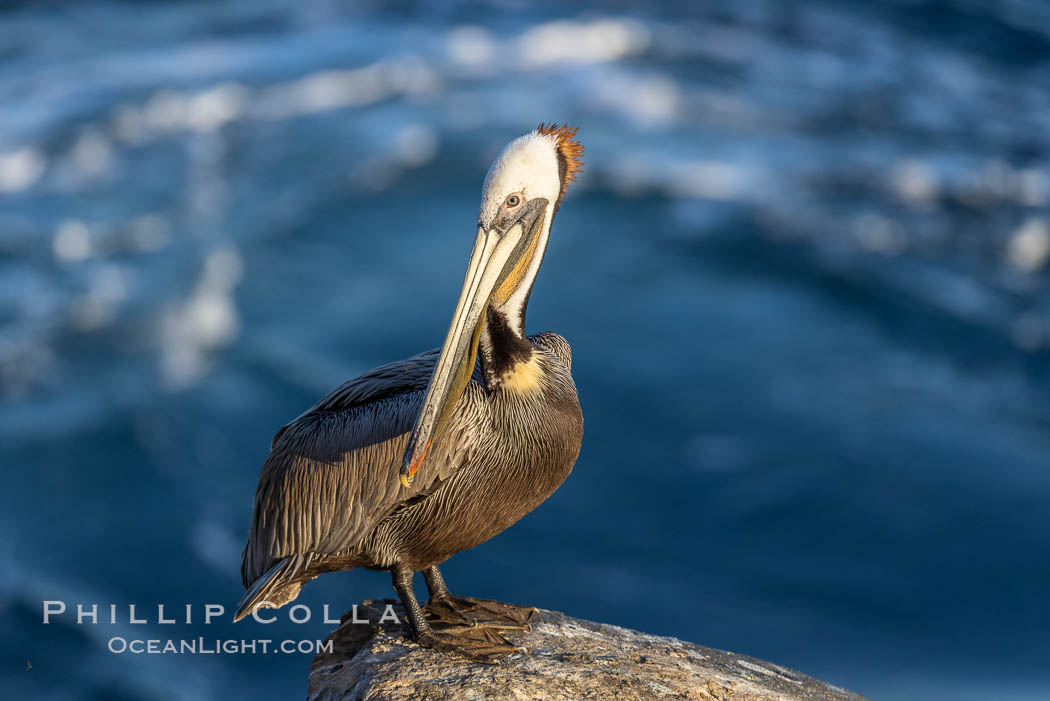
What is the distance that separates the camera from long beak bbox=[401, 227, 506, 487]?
452 cm

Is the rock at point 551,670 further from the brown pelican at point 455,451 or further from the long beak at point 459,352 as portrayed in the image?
the long beak at point 459,352

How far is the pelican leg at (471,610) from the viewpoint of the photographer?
17.5ft

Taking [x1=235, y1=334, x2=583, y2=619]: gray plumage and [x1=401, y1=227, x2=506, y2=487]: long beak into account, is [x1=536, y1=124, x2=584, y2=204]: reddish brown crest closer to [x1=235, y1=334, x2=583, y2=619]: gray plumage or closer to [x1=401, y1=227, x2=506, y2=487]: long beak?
[x1=401, y1=227, x2=506, y2=487]: long beak

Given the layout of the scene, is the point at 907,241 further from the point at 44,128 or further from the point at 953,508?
the point at 44,128

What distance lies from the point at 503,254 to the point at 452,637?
1.79 metres

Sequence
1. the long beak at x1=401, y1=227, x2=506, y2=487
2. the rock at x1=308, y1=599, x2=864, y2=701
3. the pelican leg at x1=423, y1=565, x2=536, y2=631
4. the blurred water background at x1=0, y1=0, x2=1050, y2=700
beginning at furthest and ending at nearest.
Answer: the blurred water background at x1=0, y1=0, x2=1050, y2=700
the pelican leg at x1=423, y1=565, x2=536, y2=631
the rock at x1=308, y1=599, x2=864, y2=701
the long beak at x1=401, y1=227, x2=506, y2=487

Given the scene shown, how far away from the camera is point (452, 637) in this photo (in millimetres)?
5125

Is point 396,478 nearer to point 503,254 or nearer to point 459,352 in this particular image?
point 459,352

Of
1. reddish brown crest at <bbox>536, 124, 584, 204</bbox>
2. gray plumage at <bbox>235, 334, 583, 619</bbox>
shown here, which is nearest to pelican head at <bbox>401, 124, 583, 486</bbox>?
reddish brown crest at <bbox>536, 124, 584, 204</bbox>

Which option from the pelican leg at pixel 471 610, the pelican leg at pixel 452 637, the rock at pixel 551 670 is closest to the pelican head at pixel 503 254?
the pelican leg at pixel 452 637

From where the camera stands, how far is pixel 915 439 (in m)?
14.1

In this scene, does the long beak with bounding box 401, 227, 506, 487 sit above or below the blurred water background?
below

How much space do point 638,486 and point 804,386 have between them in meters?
2.97

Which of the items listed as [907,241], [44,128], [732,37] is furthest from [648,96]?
[44,128]
